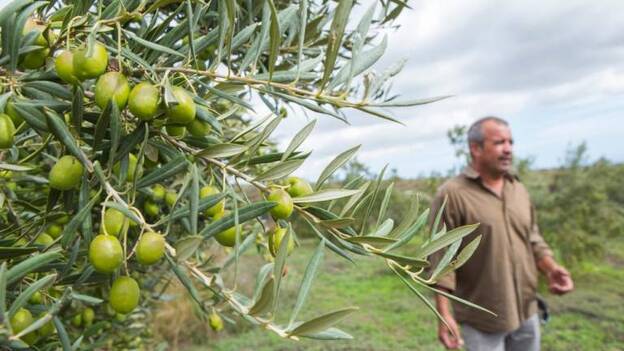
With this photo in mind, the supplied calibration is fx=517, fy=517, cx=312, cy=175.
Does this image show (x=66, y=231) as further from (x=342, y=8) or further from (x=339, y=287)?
(x=339, y=287)

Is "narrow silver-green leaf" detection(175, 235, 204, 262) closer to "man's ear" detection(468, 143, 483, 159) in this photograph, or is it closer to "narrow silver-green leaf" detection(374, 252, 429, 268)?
"narrow silver-green leaf" detection(374, 252, 429, 268)

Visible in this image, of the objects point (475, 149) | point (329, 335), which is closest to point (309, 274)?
point (329, 335)

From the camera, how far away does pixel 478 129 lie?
12.6 feet

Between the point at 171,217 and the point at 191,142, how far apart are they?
15 centimetres

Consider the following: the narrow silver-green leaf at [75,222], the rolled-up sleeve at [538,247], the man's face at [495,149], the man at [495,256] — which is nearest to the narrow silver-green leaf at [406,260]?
the narrow silver-green leaf at [75,222]

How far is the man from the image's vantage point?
3.49 meters

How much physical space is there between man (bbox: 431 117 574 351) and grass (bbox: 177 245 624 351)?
2.10 meters

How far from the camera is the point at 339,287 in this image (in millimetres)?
9570

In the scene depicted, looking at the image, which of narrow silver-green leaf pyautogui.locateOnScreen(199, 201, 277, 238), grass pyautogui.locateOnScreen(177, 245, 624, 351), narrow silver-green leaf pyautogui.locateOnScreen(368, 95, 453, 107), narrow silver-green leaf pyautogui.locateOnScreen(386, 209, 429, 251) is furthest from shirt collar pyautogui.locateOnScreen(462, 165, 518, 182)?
narrow silver-green leaf pyautogui.locateOnScreen(199, 201, 277, 238)

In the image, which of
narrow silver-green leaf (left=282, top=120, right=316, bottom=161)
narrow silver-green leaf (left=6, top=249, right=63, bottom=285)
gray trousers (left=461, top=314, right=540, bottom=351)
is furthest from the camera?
gray trousers (left=461, top=314, right=540, bottom=351)

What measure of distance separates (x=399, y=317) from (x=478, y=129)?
4.45 m

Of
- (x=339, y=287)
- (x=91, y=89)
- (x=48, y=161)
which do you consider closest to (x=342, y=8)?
(x=91, y=89)

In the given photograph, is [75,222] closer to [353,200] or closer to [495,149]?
[353,200]

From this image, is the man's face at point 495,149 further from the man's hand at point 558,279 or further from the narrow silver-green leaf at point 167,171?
the narrow silver-green leaf at point 167,171
